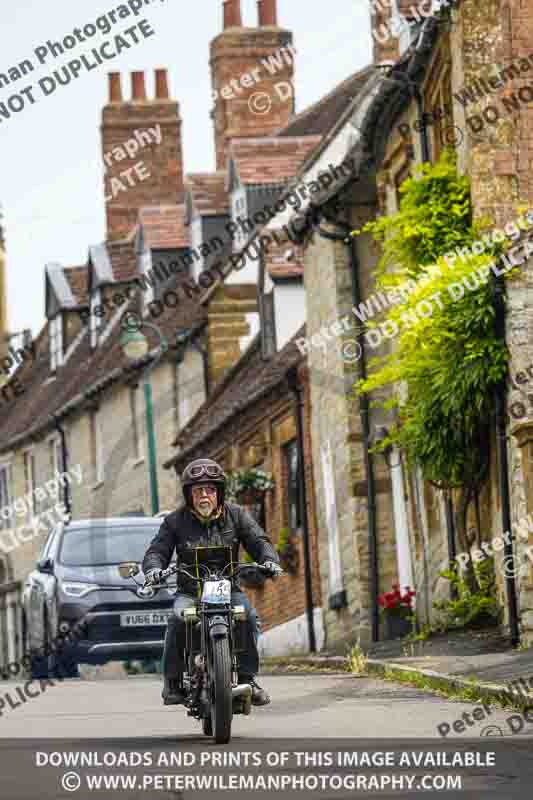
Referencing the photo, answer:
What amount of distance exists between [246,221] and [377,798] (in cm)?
3000

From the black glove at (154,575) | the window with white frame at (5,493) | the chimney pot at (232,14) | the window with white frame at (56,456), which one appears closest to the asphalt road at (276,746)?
the black glove at (154,575)

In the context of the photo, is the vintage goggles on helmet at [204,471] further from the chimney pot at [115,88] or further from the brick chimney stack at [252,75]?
the chimney pot at [115,88]

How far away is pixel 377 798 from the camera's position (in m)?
8.66

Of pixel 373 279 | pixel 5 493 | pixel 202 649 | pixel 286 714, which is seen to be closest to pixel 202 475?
pixel 202 649

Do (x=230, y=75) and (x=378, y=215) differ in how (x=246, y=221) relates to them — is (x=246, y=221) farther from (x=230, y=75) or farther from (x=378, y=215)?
(x=378, y=215)

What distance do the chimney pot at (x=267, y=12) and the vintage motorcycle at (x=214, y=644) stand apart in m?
32.8

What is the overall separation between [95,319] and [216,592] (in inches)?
1612

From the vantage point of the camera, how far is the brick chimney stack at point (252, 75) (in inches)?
1710

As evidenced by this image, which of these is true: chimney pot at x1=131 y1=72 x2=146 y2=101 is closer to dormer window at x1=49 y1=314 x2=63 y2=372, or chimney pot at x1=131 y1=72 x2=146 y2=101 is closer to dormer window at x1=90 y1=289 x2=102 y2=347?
dormer window at x1=90 y1=289 x2=102 y2=347

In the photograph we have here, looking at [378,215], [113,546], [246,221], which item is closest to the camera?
[113,546]

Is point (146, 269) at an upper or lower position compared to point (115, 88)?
lower

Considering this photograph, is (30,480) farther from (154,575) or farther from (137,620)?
(154,575)

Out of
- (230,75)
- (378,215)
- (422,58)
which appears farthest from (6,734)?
(230,75)

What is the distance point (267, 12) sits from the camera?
44.1 metres
